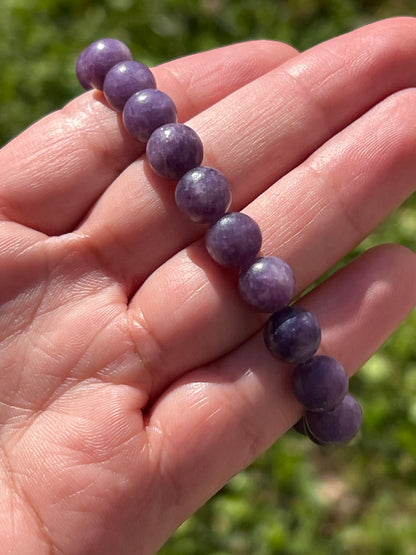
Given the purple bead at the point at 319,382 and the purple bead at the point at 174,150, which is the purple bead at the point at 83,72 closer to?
the purple bead at the point at 174,150

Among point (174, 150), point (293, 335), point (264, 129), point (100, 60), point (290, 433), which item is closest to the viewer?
point (293, 335)

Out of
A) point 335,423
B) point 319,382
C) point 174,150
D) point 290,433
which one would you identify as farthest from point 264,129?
point 290,433

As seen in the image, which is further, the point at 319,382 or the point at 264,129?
the point at 264,129

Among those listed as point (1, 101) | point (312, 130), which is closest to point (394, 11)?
point (312, 130)

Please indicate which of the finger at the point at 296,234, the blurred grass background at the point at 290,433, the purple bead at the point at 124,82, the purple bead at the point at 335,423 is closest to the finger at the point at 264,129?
the finger at the point at 296,234

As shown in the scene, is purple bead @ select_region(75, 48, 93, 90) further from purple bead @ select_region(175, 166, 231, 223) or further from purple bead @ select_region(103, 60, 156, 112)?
purple bead @ select_region(175, 166, 231, 223)

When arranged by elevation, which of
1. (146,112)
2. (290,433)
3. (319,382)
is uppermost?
(146,112)

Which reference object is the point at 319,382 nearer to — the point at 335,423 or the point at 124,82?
the point at 335,423
